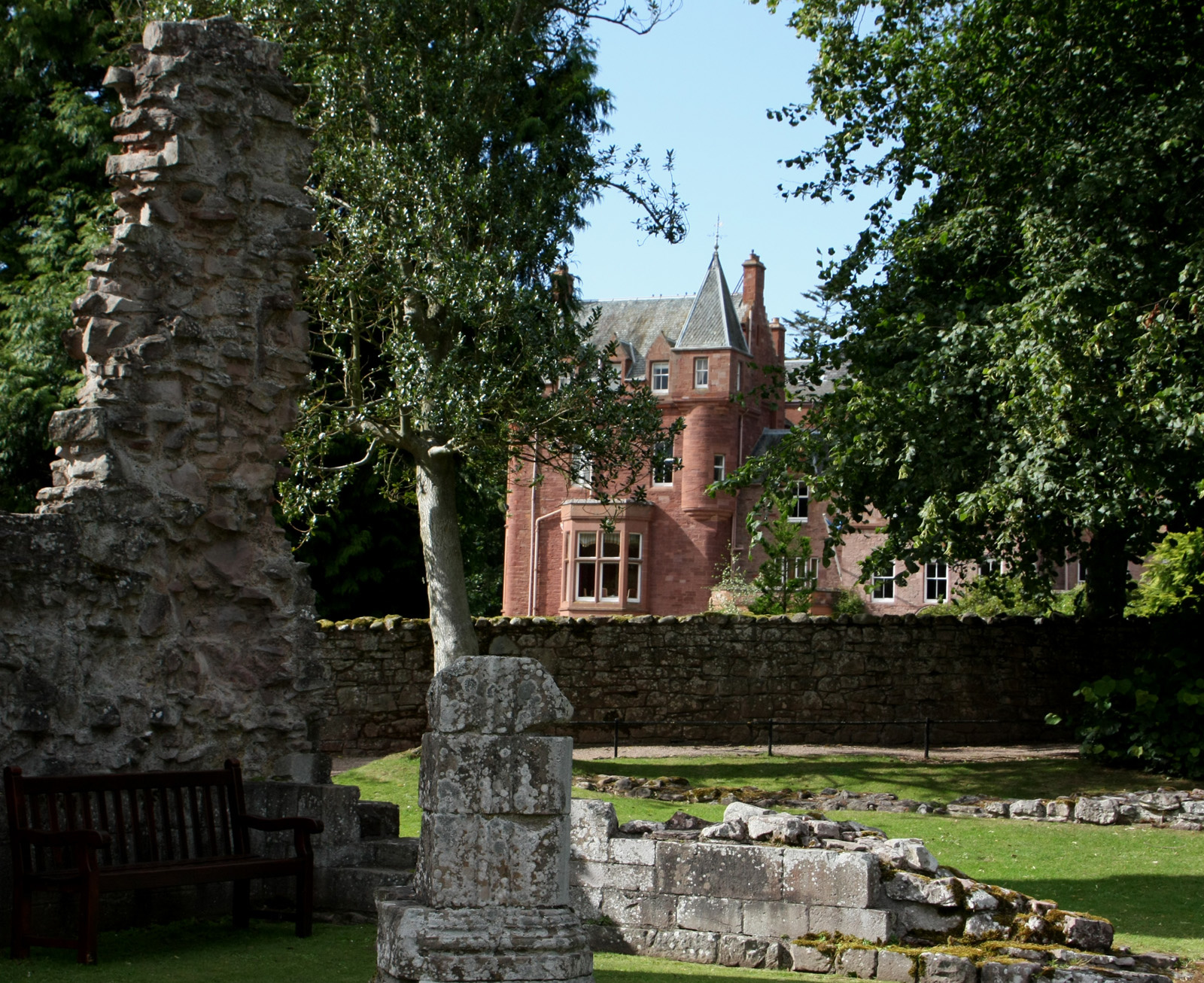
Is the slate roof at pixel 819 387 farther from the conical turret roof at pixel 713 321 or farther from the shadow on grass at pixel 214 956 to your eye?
the shadow on grass at pixel 214 956

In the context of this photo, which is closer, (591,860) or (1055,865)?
(591,860)

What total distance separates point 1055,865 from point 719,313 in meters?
35.8

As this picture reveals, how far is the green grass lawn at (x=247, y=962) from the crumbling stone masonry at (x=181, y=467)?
1.14 metres

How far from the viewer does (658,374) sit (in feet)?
155

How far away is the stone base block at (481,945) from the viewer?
5.70 meters

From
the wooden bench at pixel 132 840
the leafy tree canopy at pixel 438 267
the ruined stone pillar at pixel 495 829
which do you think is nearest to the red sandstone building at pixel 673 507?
the leafy tree canopy at pixel 438 267

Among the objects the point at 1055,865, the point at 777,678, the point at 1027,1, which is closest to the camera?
the point at 1055,865

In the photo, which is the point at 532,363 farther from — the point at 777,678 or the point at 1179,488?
the point at 1179,488

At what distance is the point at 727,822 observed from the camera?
27.9 ft

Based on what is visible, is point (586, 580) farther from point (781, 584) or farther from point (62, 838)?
point (62, 838)

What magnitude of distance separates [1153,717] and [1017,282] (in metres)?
6.54

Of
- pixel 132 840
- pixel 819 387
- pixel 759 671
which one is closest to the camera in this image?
pixel 132 840

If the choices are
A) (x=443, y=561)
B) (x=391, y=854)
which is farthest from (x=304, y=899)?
(x=443, y=561)

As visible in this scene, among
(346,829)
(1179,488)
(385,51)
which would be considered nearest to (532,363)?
(385,51)
